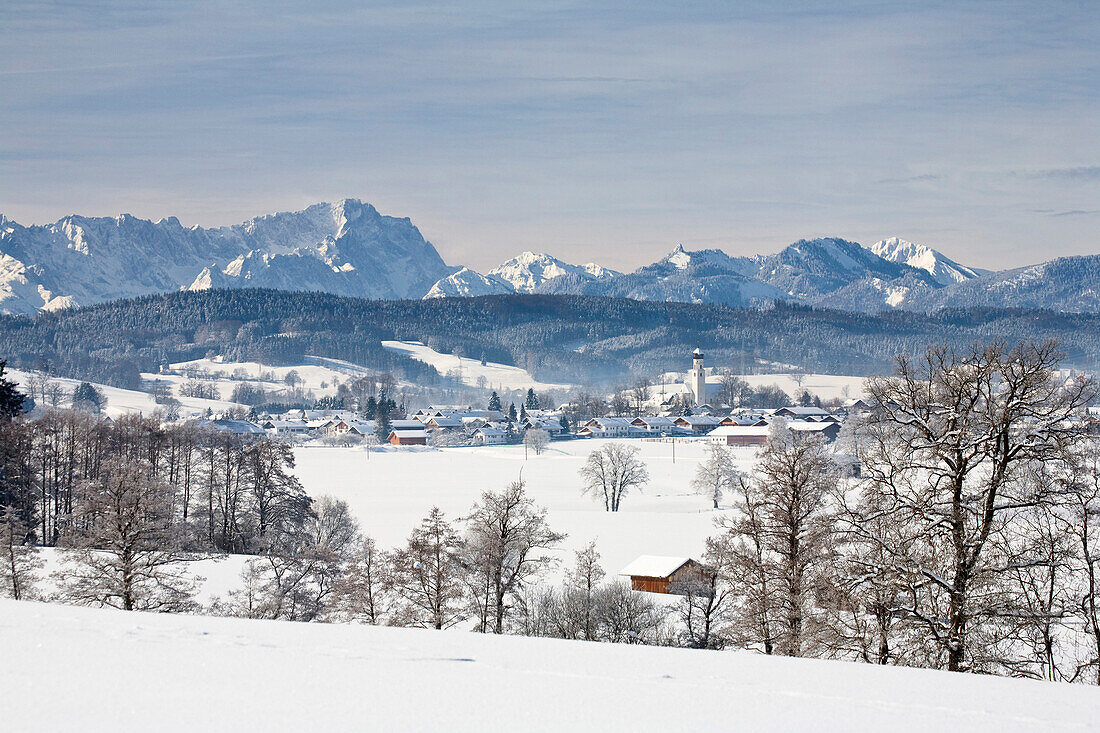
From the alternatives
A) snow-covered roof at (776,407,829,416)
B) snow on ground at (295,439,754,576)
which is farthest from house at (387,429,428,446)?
snow-covered roof at (776,407,829,416)

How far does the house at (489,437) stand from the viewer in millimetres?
142125

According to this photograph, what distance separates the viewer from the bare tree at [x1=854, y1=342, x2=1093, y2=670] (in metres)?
12.9

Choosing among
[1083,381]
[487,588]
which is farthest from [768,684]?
[487,588]

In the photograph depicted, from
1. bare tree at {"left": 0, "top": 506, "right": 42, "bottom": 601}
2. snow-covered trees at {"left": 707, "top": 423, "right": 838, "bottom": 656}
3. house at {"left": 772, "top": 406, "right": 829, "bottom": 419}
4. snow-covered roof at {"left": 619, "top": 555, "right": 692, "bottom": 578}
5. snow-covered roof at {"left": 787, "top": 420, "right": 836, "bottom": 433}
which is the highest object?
snow-covered trees at {"left": 707, "top": 423, "right": 838, "bottom": 656}

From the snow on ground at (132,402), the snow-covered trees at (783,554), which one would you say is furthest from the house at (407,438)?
the snow-covered trees at (783,554)

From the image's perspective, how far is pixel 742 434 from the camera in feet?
430

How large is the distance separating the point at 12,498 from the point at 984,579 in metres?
34.8

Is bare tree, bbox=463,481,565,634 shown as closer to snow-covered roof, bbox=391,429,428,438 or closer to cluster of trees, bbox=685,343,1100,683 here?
cluster of trees, bbox=685,343,1100,683

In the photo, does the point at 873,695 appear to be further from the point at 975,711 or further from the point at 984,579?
the point at 984,579

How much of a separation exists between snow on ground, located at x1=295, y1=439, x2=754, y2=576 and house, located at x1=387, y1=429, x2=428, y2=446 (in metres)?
7.25

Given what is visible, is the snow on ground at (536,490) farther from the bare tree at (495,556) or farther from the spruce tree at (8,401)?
the spruce tree at (8,401)

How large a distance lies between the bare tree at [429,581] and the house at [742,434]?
105336mm

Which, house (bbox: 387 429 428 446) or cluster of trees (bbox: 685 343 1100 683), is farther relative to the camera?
house (bbox: 387 429 428 446)

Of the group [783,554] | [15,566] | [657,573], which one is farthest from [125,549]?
[657,573]
